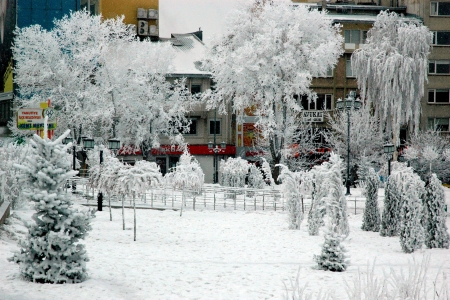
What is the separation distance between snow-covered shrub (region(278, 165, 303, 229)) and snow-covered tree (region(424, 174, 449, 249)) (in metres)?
5.61

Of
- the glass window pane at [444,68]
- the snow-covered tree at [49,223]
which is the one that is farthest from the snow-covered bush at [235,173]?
the glass window pane at [444,68]

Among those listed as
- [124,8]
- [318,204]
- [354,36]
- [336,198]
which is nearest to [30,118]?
[124,8]

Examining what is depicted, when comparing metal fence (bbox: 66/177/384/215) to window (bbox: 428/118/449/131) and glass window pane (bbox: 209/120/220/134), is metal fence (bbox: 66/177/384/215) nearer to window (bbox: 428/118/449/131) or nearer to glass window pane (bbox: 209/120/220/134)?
glass window pane (bbox: 209/120/220/134)

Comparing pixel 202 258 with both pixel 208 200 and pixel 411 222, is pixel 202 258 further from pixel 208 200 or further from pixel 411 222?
pixel 208 200

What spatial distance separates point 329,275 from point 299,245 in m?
5.55

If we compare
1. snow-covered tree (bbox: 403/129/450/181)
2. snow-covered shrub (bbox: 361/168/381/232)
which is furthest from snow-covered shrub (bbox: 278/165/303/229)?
snow-covered tree (bbox: 403/129/450/181)

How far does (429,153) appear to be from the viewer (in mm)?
44125

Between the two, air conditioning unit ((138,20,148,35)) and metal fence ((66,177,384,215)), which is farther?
air conditioning unit ((138,20,148,35))

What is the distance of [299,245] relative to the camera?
70.1ft

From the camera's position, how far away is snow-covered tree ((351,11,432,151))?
42.2 meters

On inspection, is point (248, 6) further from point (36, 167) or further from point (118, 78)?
point (36, 167)

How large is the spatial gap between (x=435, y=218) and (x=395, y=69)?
22.7 m

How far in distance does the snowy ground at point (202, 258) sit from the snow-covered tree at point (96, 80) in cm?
1432

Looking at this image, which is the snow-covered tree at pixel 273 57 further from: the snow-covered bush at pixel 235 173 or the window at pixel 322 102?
the window at pixel 322 102
